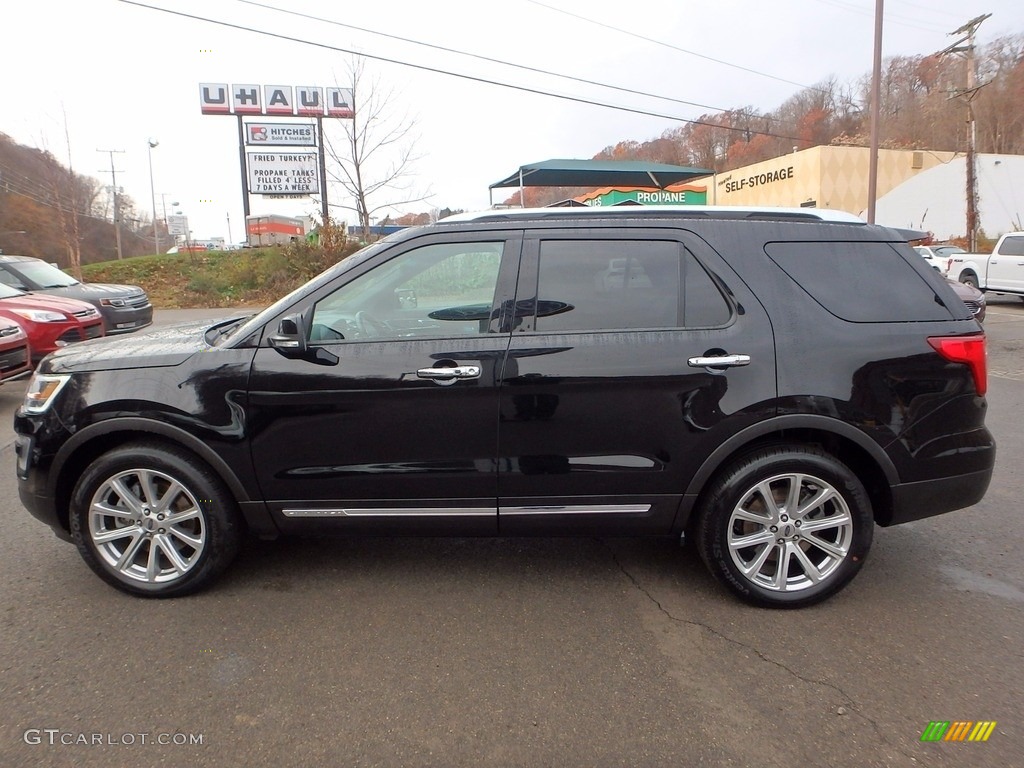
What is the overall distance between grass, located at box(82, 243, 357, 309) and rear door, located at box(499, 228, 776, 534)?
61.0ft

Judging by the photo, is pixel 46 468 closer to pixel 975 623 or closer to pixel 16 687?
pixel 16 687

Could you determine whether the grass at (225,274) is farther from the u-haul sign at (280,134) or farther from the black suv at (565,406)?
the black suv at (565,406)

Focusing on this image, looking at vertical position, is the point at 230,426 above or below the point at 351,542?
above

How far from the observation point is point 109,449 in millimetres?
3301

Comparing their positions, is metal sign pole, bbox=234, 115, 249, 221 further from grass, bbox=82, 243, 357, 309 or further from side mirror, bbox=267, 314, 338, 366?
side mirror, bbox=267, 314, 338, 366

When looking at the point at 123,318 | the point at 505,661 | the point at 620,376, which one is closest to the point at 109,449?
the point at 505,661

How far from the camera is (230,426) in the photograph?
10.3ft

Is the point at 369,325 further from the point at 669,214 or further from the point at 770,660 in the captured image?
the point at 770,660

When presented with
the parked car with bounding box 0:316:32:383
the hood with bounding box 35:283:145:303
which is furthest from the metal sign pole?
the parked car with bounding box 0:316:32:383

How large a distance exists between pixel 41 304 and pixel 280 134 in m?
22.1

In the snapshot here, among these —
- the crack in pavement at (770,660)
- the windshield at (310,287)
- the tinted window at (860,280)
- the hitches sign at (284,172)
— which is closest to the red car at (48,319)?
the windshield at (310,287)

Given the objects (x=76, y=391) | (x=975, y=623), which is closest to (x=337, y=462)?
(x=76, y=391)

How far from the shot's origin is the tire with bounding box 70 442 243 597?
3.20 meters

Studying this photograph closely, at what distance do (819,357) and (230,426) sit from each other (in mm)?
2752
